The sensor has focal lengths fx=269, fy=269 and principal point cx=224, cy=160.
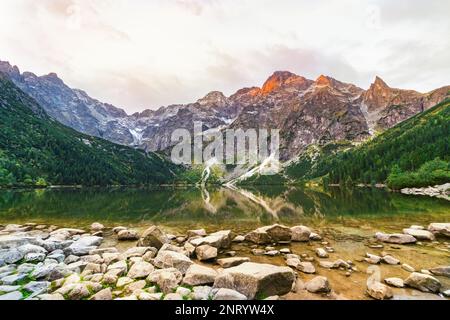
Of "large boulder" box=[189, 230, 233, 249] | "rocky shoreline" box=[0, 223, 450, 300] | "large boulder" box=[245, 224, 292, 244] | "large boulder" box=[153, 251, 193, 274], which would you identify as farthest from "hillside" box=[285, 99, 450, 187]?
"large boulder" box=[153, 251, 193, 274]

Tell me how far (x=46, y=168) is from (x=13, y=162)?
850 inches

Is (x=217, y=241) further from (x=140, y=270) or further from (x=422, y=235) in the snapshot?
(x=422, y=235)

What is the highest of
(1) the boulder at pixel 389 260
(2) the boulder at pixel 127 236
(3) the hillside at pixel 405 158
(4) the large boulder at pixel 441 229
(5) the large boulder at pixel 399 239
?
(3) the hillside at pixel 405 158

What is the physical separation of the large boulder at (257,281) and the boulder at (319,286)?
98 centimetres

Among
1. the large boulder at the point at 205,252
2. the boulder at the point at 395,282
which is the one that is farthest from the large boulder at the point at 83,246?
the boulder at the point at 395,282

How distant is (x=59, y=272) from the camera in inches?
602

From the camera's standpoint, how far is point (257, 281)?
40.8 ft

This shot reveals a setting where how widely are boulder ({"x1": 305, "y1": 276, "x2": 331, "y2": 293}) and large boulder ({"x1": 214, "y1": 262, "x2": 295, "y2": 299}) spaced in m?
0.98

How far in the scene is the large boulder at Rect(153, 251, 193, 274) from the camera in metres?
16.0

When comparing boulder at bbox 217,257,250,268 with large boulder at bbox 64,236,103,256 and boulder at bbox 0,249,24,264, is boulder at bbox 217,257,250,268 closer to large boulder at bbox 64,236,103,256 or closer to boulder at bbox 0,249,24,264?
large boulder at bbox 64,236,103,256

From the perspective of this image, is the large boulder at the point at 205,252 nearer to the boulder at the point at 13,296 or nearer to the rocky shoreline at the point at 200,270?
the rocky shoreline at the point at 200,270

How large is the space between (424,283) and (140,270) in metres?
14.8

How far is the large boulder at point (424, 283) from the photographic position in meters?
13.2

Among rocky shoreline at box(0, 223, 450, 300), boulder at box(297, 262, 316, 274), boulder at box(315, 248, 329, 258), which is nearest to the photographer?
rocky shoreline at box(0, 223, 450, 300)
